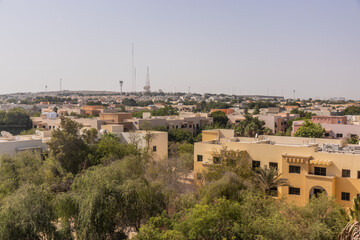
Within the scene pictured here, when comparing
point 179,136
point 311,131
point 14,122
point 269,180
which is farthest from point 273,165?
point 14,122

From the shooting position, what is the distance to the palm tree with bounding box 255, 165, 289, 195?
1981 centimetres

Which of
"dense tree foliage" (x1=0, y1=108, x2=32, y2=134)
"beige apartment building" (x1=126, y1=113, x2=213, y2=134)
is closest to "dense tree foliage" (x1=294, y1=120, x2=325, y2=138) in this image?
"beige apartment building" (x1=126, y1=113, x2=213, y2=134)

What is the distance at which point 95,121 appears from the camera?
4366 cm

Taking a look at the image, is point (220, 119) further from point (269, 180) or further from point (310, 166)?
point (269, 180)

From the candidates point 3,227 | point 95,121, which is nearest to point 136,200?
point 3,227

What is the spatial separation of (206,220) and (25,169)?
12.6 metres

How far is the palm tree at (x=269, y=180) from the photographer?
65.0 ft

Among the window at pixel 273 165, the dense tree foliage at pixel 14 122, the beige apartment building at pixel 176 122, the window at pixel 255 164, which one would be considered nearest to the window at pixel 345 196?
the window at pixel 273 165

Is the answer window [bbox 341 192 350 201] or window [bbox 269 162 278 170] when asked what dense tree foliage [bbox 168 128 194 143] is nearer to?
window [bbox 269 162 278 170]

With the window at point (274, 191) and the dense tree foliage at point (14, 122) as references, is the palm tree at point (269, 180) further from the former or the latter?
the dense tree foliage at point (14, 122)

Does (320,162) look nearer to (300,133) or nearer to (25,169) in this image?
(25,169)

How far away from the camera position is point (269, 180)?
1986 centimetres

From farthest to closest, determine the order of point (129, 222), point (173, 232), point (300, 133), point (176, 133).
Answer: point (176, 133)
point (300, 133)
point (129, 222)
point (173, 232)

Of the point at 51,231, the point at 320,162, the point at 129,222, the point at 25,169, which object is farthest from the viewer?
the point at 25,169
